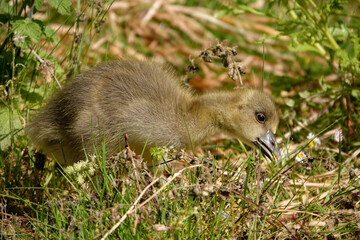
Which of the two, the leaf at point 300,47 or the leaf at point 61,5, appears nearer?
the leaf at point 61,5

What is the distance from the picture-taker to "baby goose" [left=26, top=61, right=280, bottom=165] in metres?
3.36

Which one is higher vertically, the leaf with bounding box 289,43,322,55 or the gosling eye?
the leaf with bounding box 289,43,322,55

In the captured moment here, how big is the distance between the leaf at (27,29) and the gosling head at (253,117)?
4.47ft

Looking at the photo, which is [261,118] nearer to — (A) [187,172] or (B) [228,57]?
(B) [228,57]

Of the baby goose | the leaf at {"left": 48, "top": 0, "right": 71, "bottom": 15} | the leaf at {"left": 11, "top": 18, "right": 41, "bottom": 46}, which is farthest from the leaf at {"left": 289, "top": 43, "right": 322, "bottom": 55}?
the leaf at {"left": 11, "top": 18, "right": 41, "bottom": 46}

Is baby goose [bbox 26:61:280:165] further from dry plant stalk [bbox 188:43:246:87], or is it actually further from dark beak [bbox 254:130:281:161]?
dry plant stalk [bbox 188:43:246:87]

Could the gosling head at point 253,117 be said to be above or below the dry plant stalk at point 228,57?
below

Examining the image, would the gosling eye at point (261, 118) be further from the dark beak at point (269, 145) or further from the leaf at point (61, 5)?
the leaf at point (61, 5)

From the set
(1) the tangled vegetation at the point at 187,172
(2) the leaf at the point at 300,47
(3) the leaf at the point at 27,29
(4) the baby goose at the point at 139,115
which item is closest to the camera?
(1) the tangled vegetation at the point at 187,172

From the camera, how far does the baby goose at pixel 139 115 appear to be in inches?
132

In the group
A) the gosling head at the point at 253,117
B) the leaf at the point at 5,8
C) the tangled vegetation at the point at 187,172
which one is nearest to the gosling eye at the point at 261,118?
the gosling head at the point at 253,117

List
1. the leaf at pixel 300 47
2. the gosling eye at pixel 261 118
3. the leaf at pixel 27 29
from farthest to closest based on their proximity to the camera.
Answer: the leaf at pixel 300 47, the gosling eye at pixel 261 118, the leaf at pixel 27 29

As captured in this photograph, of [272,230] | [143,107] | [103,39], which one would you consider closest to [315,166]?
[272,230]

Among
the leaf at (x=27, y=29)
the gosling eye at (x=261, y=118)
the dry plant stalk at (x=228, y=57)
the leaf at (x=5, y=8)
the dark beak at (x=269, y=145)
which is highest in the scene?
the leaf at (x=5, y=8)
